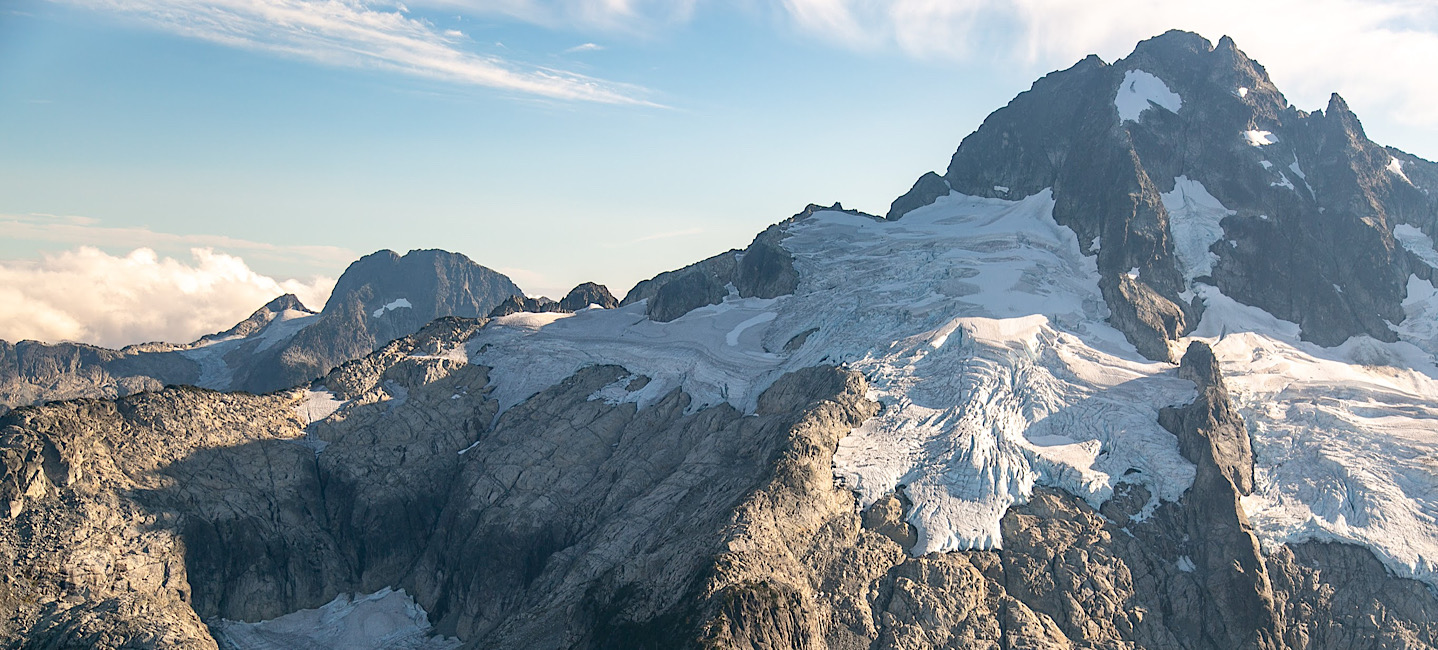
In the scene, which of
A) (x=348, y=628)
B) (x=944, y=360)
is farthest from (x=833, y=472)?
(x=348, y=628)

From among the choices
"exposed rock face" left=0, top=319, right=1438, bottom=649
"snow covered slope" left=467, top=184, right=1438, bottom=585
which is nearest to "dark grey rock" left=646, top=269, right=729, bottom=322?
"snow covered slope" left=467, top=184, right=1438, bottom=585

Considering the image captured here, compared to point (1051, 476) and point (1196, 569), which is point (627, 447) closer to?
point (1051, 476)

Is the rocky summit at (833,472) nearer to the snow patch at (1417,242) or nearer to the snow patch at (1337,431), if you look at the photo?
the snow patch at (1337,431)

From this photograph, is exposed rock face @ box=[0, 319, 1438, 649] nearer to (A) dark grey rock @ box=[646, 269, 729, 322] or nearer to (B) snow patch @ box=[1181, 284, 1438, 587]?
(B) snow patch @ box=[1181, 284, 1438, 587]

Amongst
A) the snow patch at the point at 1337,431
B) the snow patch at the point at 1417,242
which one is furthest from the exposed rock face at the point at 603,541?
the snow patch at the point at 1417,242

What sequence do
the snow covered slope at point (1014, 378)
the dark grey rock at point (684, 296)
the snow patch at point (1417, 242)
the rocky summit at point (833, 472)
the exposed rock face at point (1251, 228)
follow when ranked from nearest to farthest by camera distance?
the rocky summit at point (833, 472), the snow covered slope at point (1014, 378), the exposed rock face at point (1251, 228), the dark grey rock at point (684, 296), the snow patch at point (1417, 242)
